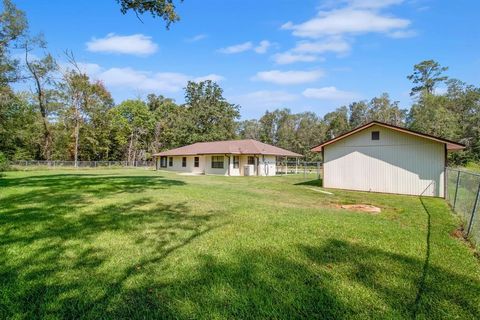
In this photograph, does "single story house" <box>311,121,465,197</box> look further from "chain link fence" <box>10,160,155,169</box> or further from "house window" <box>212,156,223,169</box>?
"chain link fence" <box>10,160,155,169</box>

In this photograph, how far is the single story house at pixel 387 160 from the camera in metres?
13.1

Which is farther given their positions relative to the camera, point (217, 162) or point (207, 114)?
point (207, 114)

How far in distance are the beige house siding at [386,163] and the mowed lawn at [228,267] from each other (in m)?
6.96

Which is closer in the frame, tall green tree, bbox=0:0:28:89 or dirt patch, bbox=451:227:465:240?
dirt patch, bbox=451:227:465:240

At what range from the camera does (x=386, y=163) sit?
46.9 feet

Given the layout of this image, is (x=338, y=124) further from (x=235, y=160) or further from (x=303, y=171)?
(x=235, y=160)

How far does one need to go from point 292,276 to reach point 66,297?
2571mm

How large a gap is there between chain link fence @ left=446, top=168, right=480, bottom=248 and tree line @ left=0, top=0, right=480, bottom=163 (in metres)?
33.1

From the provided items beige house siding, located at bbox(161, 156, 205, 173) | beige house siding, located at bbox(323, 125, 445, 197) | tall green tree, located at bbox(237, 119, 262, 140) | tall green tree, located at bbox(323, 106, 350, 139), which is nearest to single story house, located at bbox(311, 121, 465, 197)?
beige house siding, located at bbox(323, 125, 445, 197)

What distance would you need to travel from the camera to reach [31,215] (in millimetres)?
6652

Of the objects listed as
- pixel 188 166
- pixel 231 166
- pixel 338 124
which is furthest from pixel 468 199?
pixel 338 124

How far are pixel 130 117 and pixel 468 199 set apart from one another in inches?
1955

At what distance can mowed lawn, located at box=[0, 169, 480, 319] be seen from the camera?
9.77 ft

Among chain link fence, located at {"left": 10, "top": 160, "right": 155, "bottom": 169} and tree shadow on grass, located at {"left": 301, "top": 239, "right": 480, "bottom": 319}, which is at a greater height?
chain link fence, located at {"left": 10, "top": 160, "right": 155, "bottom": 169}
